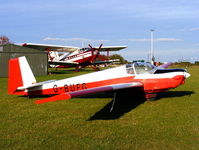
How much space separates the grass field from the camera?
412 centimetres

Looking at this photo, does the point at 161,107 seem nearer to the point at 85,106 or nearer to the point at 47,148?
the point at 85,106

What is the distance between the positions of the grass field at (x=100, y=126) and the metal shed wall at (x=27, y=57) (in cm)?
1747

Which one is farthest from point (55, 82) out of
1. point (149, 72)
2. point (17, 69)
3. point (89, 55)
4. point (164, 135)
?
point (89, 55)

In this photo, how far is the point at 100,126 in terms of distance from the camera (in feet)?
17.1

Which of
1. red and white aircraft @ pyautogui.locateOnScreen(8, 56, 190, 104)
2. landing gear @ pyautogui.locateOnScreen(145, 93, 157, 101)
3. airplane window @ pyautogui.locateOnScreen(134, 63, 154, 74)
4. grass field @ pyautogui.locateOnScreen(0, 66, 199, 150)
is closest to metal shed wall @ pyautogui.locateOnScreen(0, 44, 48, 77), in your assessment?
red and white aircraft @ pyautogui.locateOnScreen(8, 56, 190, 104)

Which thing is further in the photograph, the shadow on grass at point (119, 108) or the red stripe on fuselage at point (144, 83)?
the red stripe on fuselage at point (144, 83)

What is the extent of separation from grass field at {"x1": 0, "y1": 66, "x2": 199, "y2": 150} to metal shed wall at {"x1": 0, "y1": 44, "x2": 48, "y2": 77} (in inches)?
688

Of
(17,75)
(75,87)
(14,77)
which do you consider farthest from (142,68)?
(14,77)

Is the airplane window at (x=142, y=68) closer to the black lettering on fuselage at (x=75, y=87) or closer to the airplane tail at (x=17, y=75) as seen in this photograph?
the black lettering on fuselage at (x=75, y=87)

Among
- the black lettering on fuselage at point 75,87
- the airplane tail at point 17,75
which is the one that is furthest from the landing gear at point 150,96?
the airplane tail at point 17,75

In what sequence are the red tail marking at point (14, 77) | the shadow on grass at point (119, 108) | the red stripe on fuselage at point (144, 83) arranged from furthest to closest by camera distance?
1. the red tail marking at point (14, 77)
2. the red stripe on fuselage at point (144, 83)
3. the shadow on grass at point (119, 108)

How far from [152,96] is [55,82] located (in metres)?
4.10

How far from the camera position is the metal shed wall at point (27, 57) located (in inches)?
926

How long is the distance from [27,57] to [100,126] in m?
21.8
